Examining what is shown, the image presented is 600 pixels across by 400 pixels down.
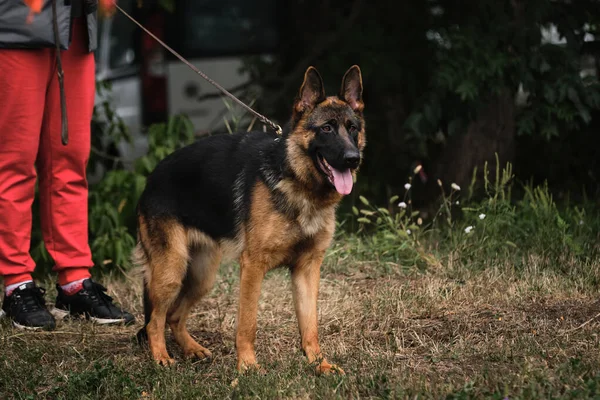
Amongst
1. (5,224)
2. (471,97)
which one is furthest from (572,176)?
(5,224)

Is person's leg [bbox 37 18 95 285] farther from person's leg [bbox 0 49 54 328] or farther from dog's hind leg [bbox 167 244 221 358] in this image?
dog's hind leg [bbox 167 244 221 358]

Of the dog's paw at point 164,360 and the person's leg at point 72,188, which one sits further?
the person's leg at point 72,188

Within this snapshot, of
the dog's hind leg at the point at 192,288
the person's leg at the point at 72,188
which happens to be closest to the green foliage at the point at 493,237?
the dog's hind leg at the point at 192,288

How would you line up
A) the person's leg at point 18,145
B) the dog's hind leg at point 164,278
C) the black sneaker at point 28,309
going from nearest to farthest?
the dog's hind leg at point 164,278 → the person's leg at point 18,145 → the black sneaker at point 28,309

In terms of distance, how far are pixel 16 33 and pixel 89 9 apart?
48cm

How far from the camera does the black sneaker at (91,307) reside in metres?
5.58

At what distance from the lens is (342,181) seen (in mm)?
4293

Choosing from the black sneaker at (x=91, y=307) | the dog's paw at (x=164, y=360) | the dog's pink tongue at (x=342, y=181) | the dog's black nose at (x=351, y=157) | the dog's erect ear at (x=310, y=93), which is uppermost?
the dog's erect ear at (x=310, y=93)

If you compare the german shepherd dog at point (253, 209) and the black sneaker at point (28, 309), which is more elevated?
the german shepherd dog at point (253, 209)

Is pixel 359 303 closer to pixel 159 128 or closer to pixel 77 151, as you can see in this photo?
pixel 77 151

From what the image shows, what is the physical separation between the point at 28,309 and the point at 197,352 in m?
1.22

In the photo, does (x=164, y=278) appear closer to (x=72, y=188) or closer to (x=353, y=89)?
(x=72, y=188)

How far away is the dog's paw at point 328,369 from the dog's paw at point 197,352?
0.86 meters

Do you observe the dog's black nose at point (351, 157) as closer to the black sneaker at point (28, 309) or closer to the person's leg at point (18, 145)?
the person's leg at point (18, 145)
